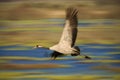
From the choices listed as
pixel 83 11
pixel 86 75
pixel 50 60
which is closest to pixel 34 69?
pixel 50 60

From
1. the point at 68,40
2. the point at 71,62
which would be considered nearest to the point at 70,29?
the point at 68,40

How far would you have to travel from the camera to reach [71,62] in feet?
9.59

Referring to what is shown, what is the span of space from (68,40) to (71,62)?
164 millimetres

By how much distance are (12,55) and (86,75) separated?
0.56m

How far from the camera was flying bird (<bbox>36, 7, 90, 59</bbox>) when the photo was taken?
2896 millimetres

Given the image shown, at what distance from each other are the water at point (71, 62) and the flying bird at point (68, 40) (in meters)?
0.04

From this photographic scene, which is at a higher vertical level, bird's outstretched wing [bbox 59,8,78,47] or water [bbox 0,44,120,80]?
bird's outstretched wing [bbox 59,8,78,47]

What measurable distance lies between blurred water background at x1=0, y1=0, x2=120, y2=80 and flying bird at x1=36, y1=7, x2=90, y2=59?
37 millimetres

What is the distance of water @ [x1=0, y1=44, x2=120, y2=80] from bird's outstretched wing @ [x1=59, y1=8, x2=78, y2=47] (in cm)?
10

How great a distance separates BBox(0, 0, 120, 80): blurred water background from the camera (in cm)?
290

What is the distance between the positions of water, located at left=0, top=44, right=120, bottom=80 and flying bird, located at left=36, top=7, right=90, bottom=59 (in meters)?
0.04

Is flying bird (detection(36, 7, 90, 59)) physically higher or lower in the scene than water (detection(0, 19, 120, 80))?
higher

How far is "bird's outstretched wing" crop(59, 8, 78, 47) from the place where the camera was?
2.90 metres

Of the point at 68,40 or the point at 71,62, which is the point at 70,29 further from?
the point at 71,62
